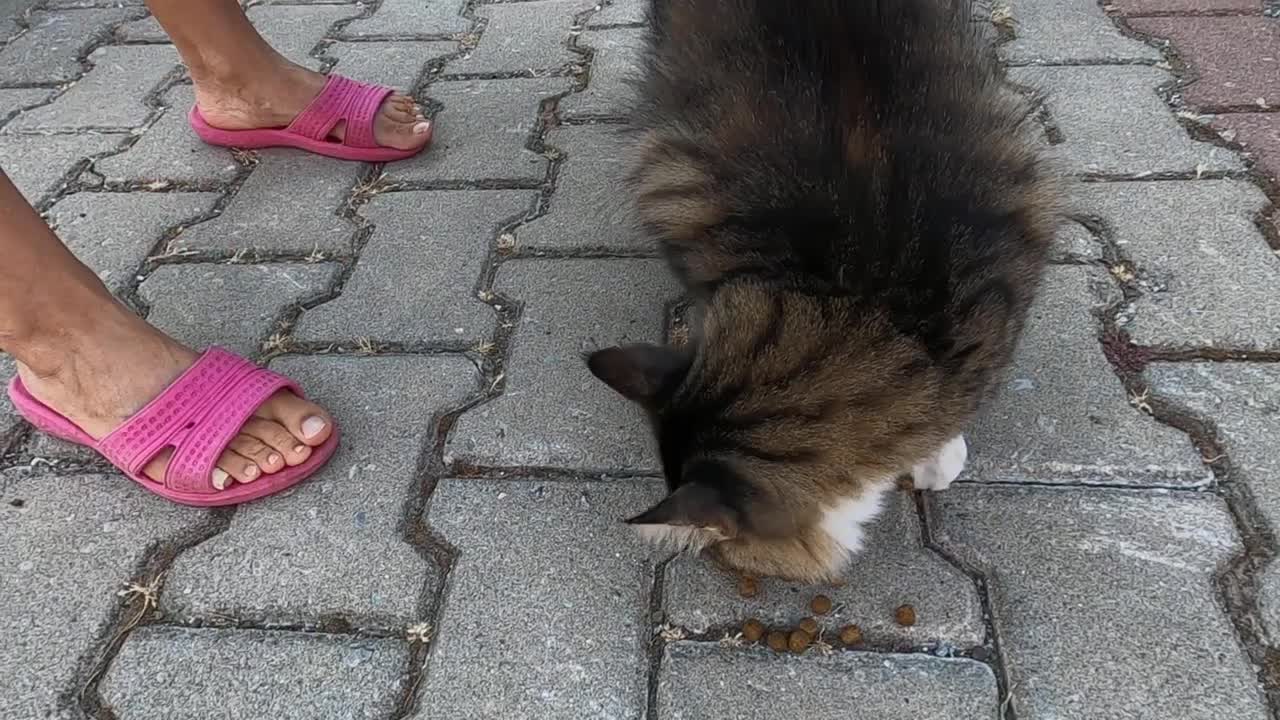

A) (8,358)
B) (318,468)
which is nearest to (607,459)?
(318,468)

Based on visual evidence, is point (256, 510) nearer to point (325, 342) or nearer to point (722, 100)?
point (325, 342)

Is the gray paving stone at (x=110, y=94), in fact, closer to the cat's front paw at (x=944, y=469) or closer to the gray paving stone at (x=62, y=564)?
the gray paving stone at (x=62, y=564)

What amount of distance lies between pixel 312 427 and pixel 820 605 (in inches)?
43.6

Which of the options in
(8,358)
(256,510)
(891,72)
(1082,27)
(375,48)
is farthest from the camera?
(375,48)

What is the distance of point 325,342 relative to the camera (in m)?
2.30

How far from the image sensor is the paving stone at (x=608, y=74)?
3.12 meters

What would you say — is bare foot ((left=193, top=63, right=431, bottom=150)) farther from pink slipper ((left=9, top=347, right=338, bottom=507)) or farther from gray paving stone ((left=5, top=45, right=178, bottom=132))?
pink slipper ((left=9, top=347, right=338, bottom=507))

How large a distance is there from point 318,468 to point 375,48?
215 cm

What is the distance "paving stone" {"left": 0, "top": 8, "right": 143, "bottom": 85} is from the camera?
3.46m

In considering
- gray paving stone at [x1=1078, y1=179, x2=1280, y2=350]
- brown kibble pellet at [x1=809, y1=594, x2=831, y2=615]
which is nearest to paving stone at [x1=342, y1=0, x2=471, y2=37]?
gray paving stone at [x1=1078, y1=179, x2=1280, y2=350]

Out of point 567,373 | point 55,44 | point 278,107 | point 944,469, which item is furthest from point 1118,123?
point 55,44

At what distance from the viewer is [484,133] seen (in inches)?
119

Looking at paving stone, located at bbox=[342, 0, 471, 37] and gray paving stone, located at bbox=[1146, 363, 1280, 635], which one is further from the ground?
gray paving stone, located at bbox=[1146, 363, 1280, 635]

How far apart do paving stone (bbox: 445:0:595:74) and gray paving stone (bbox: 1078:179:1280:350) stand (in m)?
1.92
